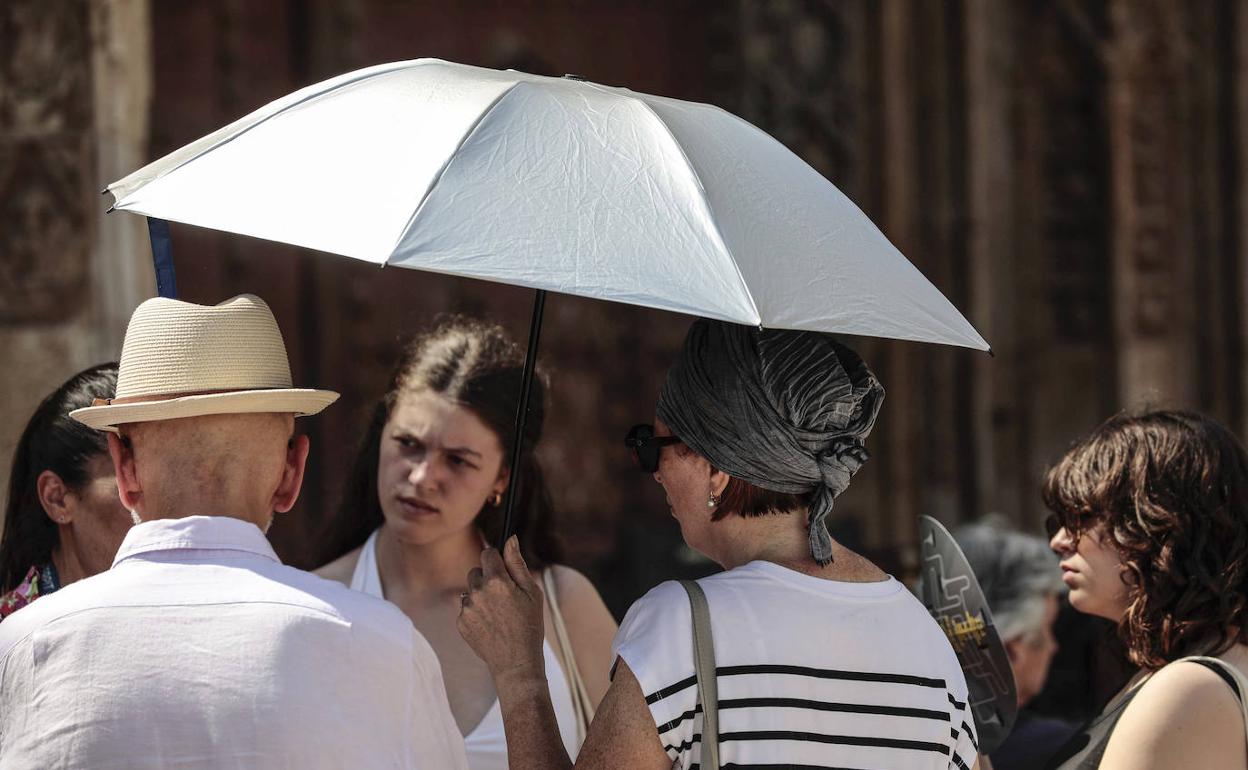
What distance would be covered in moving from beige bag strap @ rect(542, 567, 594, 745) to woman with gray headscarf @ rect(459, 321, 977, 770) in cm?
101

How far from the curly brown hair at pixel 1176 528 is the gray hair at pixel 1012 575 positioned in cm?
107

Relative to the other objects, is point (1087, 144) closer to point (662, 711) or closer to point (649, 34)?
point (649, 34)

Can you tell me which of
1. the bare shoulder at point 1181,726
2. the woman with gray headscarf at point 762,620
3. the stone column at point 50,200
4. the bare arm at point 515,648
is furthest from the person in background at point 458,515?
the stone column at point 50,200

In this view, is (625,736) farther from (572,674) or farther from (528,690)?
(572,674)

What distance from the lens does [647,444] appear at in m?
2.19

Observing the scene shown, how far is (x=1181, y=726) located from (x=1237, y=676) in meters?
0.13

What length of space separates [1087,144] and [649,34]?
5.75ft

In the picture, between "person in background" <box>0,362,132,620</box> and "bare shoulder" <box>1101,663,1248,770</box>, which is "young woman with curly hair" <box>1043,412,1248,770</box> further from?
"person in background" <box>0,362,132,620</box>

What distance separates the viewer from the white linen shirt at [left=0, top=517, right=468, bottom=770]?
6.20ft

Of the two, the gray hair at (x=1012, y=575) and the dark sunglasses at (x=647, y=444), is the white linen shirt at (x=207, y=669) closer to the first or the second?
the dark sunglasses at (x=647, y=444)

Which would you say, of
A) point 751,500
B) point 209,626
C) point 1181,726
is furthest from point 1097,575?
point 209,626

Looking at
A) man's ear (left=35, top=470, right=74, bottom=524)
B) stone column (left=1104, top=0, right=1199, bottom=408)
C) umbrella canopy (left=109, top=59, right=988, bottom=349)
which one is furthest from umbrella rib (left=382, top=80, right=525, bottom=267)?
stone column (left=1104, top=0, right=1199, bottom=408)

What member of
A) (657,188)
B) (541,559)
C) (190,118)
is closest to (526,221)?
(657,188)

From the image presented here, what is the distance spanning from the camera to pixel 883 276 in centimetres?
221
